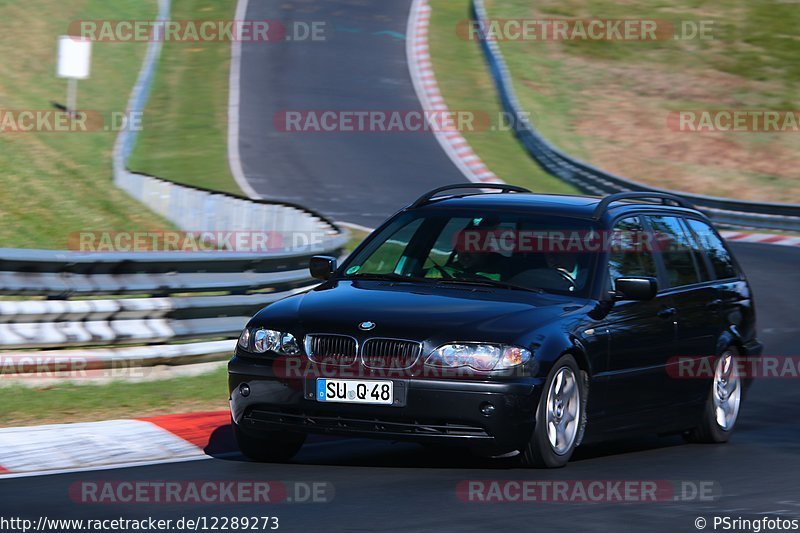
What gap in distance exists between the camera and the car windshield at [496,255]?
27.5ft

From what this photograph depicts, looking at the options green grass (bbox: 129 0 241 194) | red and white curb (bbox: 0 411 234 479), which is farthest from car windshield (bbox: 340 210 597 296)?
green grass (bbox: 129 0 241 194)

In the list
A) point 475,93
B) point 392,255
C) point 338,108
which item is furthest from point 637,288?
point 475,93

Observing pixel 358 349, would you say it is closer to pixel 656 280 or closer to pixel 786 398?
pixel 656 280

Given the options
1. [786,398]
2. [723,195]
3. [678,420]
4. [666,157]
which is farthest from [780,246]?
[678,420]

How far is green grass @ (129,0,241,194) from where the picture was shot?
28.4 m

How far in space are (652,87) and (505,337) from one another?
3107 centimetres

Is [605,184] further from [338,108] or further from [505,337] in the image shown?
[505,337]

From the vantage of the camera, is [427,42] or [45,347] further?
[427,42]

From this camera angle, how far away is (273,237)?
18359 millimetres

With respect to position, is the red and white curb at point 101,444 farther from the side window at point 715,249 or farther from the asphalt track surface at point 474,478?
the side window at point 715,249

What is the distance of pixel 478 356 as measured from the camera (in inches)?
294

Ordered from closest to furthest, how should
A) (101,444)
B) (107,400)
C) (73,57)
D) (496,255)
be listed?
(101,444)
(496,255)
(107,400)
(73,57)

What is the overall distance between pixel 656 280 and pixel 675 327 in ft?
1.55

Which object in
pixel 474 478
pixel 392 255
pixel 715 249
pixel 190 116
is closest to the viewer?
pixel 474 478
